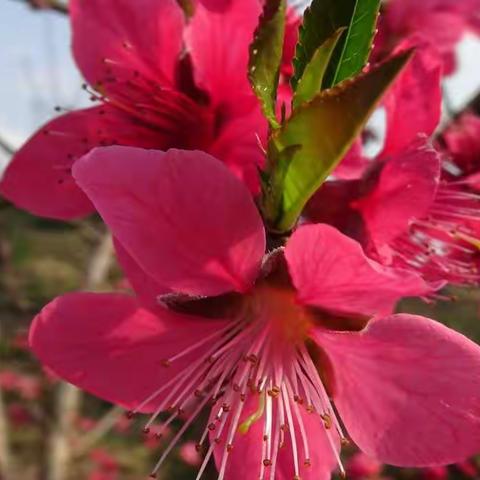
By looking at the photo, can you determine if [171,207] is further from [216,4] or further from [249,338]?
[216,4]

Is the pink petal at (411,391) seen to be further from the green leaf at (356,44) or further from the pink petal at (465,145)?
the pink petal at (465,145)

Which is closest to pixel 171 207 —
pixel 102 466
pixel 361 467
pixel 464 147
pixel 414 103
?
pixel 414 103

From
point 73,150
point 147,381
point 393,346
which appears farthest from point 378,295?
point 73,150

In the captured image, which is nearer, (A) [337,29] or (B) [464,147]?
(A) [337,29]

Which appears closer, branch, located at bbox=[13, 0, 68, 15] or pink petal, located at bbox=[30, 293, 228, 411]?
pink petal, located at bbox=[30, 293, 228, 411]

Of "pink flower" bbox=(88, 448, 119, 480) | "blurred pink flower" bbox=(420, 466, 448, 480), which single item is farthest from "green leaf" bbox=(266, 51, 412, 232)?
"pink flower" bbox=(88, 448, 119, 480)

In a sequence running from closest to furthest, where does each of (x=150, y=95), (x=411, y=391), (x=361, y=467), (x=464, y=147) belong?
1. (x=411, y=391)
2. (x=150, y=95)
3. (x=464, y=147)
4. (x=361, y=467)

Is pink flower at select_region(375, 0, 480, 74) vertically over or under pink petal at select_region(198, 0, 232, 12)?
under

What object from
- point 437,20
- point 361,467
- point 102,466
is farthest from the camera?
point 102,466

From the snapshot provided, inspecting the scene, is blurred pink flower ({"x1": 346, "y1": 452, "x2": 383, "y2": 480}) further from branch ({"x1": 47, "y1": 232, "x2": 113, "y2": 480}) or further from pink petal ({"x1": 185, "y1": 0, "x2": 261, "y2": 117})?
pink petal ({"x1": 185, "y1": 0, "x2": 261, "y2": 117})
